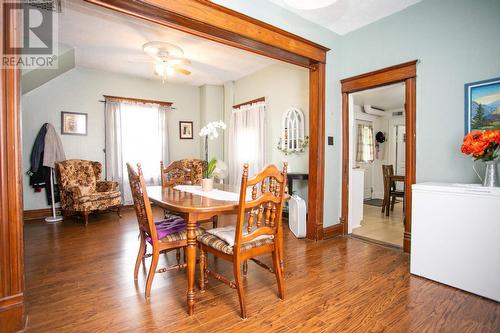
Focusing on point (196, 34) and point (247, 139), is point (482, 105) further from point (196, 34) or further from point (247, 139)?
point (247, 139)

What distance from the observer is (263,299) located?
197cm

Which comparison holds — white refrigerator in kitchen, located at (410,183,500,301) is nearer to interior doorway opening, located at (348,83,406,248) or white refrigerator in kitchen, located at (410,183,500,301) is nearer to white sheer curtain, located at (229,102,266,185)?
interior doorway opening, located at (348,83,406,248)

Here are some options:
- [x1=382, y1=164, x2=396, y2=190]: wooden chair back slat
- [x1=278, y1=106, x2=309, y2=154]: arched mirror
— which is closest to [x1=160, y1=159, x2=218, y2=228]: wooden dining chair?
[x1=278, y1=106, x2=309, y2=154]: arched mirror

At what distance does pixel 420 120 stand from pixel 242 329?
9.07 ft

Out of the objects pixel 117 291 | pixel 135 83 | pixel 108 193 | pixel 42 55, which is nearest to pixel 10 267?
pixel 117 291

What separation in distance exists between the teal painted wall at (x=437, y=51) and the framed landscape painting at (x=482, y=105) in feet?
0.20

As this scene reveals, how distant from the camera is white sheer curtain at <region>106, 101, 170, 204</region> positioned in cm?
523

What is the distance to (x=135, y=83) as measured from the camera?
5516 mm

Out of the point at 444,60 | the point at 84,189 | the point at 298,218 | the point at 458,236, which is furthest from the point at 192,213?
the point at 84,189

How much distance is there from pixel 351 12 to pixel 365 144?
450 centimetres

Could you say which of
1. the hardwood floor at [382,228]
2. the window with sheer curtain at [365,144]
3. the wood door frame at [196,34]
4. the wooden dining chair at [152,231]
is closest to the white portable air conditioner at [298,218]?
the wood door frame at [196,34]

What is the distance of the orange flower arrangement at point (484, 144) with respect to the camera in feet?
6.60

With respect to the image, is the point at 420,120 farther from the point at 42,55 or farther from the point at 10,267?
the point at 42,55

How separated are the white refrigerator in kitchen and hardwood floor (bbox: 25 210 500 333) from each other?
4.7 inches
